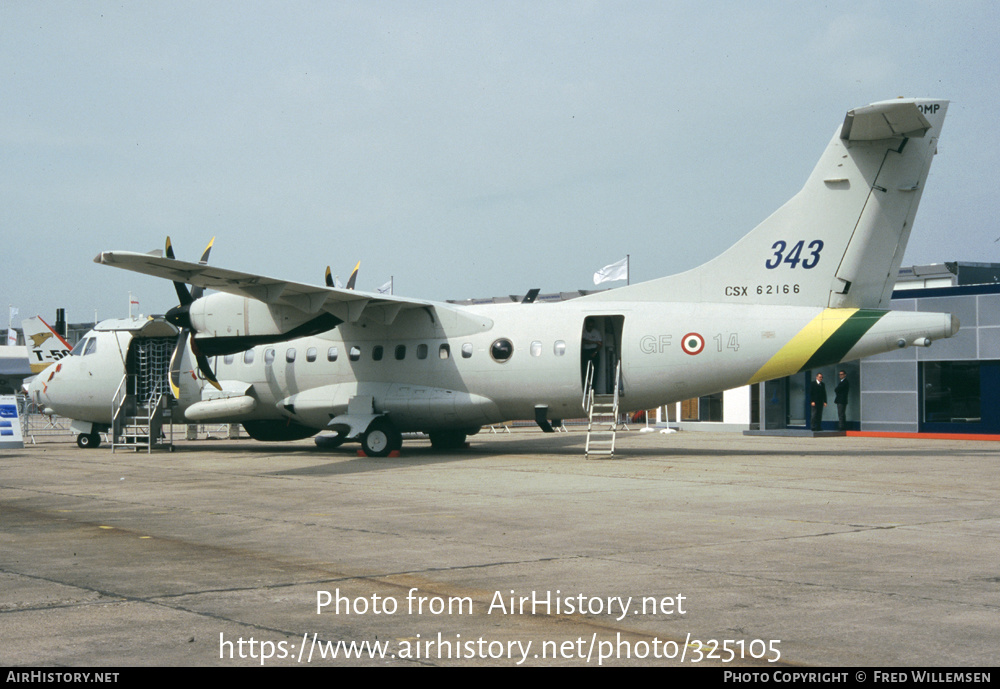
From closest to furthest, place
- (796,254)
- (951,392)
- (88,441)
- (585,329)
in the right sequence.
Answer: (796,254)
(585,329)
(88,441)
(951,392)

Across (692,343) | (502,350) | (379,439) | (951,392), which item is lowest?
(379,439)

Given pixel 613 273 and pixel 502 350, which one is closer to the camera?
pixel 502 350

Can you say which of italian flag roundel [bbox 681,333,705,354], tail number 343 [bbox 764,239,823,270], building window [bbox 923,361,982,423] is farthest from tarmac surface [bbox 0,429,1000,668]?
building window [bbox 923,361,982,423]

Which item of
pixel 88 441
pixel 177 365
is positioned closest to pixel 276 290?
pixel 177 365

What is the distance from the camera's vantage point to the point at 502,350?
20812 mm

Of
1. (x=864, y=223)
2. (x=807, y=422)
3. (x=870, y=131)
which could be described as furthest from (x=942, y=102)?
(x=807, y=422)

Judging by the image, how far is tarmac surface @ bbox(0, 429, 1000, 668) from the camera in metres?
5.43

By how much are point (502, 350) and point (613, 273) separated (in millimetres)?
17230

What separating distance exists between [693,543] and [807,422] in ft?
85.1

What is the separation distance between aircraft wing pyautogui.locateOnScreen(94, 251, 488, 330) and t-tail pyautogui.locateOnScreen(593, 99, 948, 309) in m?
6.55

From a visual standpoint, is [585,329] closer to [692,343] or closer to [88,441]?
[692,343]

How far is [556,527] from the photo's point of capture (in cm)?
1038

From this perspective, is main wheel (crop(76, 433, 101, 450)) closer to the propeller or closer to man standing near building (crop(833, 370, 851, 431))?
the propeller

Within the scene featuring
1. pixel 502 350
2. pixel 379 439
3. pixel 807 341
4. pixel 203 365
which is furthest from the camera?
pixel 203 365
